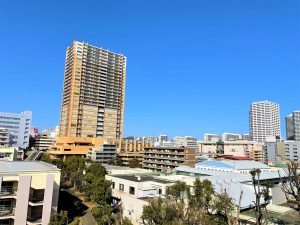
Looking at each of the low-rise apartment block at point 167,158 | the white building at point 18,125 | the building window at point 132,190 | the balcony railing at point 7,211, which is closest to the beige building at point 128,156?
the low-rise apartment block at point 167,158

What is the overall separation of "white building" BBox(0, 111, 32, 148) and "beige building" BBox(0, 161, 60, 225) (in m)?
118

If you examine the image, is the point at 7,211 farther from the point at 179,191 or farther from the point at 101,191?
the point at 179,191

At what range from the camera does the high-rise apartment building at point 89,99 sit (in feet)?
385

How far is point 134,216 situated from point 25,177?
15.4 metres

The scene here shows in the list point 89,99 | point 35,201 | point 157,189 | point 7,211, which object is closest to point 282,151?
point 89,99

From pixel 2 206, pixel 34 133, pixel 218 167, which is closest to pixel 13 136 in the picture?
pixel 34 133

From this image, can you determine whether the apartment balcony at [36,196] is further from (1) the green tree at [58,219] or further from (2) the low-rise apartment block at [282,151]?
(2) the low-rise apartment block at [282,151]

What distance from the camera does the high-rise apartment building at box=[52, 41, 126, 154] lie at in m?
117

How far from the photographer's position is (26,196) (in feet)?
100

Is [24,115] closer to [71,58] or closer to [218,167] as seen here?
[71,58]

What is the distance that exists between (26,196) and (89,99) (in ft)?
313

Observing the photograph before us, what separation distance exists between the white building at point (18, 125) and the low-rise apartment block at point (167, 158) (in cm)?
7570

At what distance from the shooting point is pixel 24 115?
474 ft

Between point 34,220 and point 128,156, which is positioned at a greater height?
point 128,156
